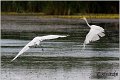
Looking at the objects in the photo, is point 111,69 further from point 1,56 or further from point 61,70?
point 1,56

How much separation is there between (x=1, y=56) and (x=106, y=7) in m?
40.1

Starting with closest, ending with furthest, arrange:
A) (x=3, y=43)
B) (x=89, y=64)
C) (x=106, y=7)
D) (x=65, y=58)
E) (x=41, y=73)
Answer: (x=41, y=73)
(x=89, y=64)
(x=65, y=58)
(x=3, y=43)
(x=106, y=7)

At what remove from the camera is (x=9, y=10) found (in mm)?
59406

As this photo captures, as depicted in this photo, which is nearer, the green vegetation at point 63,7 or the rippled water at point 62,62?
the rippled water at point 62,62

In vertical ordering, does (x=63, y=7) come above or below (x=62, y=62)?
above

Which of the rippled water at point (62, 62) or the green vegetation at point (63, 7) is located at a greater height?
the green vegetation at point (63, 7)

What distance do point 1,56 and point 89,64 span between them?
9.91 feet

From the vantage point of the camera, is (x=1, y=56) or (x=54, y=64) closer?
(x=54, y=64)

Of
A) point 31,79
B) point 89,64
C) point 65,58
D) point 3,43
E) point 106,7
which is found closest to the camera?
point 31,79

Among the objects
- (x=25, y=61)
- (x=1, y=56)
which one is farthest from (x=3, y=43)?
(x=25, y=61)

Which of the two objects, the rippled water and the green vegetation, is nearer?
the rippled water

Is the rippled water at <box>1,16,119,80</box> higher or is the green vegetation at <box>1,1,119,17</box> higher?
the green vegetation at <box>1,1,119,17</box>

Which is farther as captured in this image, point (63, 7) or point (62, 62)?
point (63, 7)

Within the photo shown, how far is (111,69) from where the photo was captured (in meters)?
13.9
